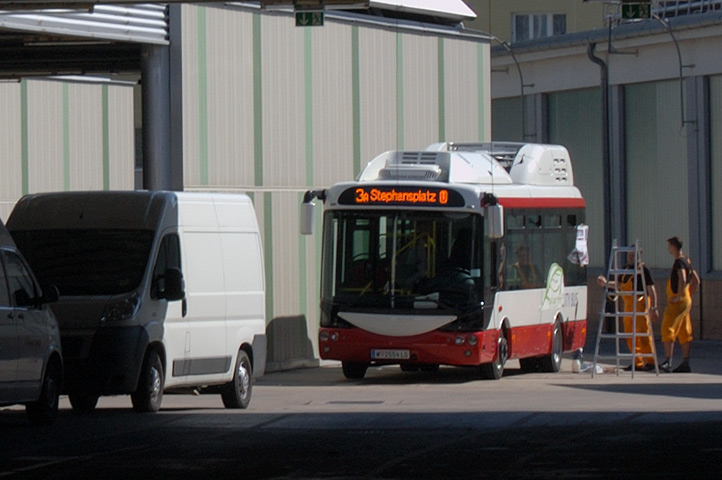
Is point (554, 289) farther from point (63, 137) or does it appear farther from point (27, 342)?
point (63, 137)

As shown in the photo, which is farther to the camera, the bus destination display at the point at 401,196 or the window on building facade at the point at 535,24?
the window on building facade at the point at 535,24

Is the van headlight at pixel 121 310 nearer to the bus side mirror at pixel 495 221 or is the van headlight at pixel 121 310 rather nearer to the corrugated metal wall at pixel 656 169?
the bus side mirror at pixel 495 221

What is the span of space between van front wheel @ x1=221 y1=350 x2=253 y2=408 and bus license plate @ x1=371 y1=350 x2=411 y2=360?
4.05 metres

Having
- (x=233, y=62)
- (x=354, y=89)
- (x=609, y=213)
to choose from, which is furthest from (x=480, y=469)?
(x=609, y=213)

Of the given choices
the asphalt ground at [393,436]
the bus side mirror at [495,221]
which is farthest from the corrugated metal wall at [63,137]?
the bus side mirror at [495,221]

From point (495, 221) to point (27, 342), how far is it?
8824 mm

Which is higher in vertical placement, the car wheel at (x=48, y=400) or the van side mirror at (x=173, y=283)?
the van side mirror at (x=173, y=283)

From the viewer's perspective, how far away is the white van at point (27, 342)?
15.3 meters

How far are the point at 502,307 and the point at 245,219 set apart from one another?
17.7 ft

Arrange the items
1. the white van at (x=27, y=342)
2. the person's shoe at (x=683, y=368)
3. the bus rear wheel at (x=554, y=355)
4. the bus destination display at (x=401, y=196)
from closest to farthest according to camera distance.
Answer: the white van at (x=27, y=342) < the bus destination display at (x=401, y=196) < the person's shoe at (x=683, y=368) < the bus rear wheel at (x=554, y=355)

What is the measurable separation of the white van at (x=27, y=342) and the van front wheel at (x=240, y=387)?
2830 mm

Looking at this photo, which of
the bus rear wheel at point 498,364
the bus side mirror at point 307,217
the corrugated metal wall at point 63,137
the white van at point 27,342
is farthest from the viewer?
the corrugated metal wall at point 63,137

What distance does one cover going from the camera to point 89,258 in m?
17.7

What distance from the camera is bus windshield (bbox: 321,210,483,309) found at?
2316 centimetres
